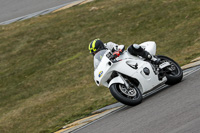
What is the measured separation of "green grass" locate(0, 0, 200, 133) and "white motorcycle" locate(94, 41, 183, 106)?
149 centimetres

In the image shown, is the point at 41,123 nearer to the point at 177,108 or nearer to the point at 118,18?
the point at 177,108

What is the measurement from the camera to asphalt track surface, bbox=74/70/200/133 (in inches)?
211

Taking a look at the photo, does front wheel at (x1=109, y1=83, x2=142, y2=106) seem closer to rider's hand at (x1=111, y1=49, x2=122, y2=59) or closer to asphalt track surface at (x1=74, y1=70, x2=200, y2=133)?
asphalt track surface at (x1=74, y1=70, x2=200, y2=133)

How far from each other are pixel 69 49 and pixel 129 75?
26.8 ft

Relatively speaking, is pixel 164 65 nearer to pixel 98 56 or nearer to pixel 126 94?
pixel 126 94

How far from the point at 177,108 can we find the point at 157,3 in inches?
460

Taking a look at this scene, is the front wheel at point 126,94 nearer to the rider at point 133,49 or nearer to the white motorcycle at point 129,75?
the white motorcycle at point 129,75

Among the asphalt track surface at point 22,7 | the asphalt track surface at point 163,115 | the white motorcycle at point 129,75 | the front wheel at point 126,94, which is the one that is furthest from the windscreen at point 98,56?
the asphalt track surface at point 22,7

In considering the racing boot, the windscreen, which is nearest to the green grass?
the windscreen

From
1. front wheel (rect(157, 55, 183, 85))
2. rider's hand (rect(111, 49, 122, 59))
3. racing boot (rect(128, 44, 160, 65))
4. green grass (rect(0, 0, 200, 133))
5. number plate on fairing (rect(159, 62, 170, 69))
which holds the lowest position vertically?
green grass (rect(0, 0, 200, 133))

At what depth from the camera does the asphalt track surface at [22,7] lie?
67.7 feet

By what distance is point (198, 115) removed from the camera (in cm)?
544

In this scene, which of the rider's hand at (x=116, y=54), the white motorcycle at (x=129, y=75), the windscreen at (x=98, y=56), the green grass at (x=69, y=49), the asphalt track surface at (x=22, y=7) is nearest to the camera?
the white motorcycle at (x=129, y=75)

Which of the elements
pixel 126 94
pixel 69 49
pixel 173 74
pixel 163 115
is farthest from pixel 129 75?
pixel 69 49
